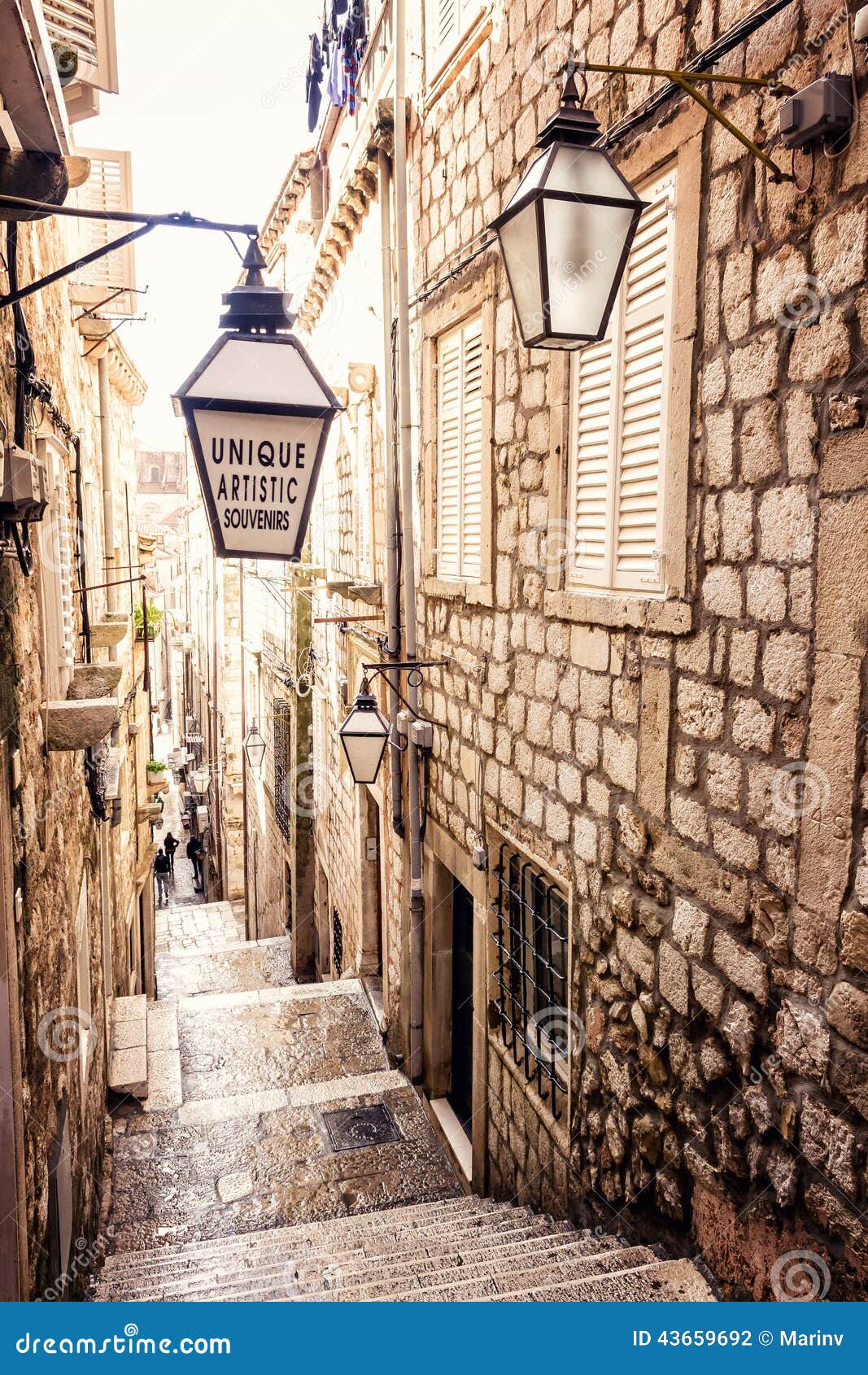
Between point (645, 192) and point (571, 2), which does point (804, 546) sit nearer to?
point (645, 192)

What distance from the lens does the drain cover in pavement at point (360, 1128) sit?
263 inches

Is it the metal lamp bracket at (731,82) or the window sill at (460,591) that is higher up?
the metal lamp bracket at (731,82)

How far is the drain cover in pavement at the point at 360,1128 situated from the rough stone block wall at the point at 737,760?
2.65 meters

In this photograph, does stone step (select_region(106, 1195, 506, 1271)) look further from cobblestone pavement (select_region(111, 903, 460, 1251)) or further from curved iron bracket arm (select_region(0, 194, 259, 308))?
curved iron bracket arm (select_region(0, 194, 259, 308))

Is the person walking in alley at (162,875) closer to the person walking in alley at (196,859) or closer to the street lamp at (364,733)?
the person walking in alley at (196,859)

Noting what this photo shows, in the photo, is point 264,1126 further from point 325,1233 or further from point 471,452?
point 471,452

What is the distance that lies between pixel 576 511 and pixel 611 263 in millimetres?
1536

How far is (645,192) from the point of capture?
132 inches


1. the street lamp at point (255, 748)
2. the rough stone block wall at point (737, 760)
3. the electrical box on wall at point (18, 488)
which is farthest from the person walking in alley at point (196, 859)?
the electrical box on wall at point (18, 488)

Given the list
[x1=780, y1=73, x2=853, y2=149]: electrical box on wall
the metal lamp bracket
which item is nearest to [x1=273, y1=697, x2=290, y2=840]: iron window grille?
the metal lamp bracket

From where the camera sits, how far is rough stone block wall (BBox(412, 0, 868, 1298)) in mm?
2365

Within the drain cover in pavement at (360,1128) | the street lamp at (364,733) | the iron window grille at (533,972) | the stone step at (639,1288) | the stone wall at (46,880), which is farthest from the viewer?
the drain cover in pavement at (360,1128)

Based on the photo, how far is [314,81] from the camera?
10188mm

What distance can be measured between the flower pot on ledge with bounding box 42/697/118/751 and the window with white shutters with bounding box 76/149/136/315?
6.13 meters
